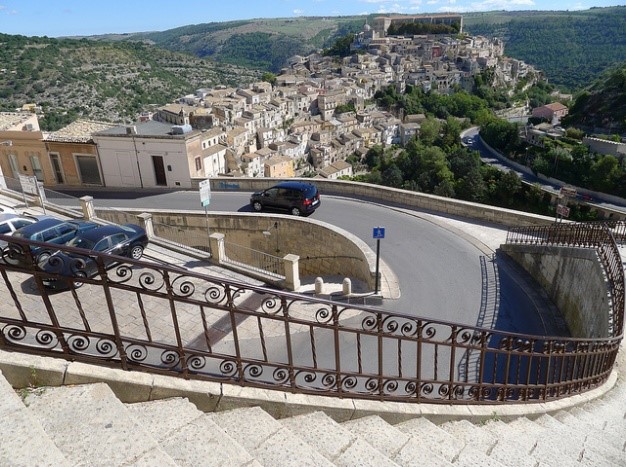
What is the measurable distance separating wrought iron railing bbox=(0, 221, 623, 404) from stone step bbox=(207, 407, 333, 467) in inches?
12.7

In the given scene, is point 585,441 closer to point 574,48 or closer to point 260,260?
point 260,260

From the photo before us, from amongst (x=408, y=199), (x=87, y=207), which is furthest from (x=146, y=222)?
(x=408, y=199)

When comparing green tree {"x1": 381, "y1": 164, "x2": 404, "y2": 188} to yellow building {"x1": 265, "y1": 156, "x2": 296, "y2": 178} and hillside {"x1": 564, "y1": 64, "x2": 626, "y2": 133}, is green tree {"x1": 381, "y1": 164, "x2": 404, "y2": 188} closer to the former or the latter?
yellow building {"x1": 265, "y1": 156, "x2": 296, "y2": 178}

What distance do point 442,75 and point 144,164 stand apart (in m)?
112

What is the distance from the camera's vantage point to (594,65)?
139 meters

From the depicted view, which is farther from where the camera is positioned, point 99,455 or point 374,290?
point 374,290

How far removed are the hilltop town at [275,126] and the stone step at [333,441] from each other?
15.8 metres

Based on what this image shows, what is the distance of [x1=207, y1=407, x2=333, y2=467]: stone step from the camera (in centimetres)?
277

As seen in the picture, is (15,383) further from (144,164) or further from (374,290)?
(144,164)

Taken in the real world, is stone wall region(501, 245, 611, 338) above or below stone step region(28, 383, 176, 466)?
below

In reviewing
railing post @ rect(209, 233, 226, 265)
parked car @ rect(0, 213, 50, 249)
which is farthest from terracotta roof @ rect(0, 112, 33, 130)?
railing post @ rect(209, 233, 226, 265)

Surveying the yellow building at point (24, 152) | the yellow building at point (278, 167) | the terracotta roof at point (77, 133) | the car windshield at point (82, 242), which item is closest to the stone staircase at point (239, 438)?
the car windshield at point (82, 242)

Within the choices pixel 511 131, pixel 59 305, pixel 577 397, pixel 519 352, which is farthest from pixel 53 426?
pixel 511 131

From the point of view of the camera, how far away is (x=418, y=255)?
39.2ft
